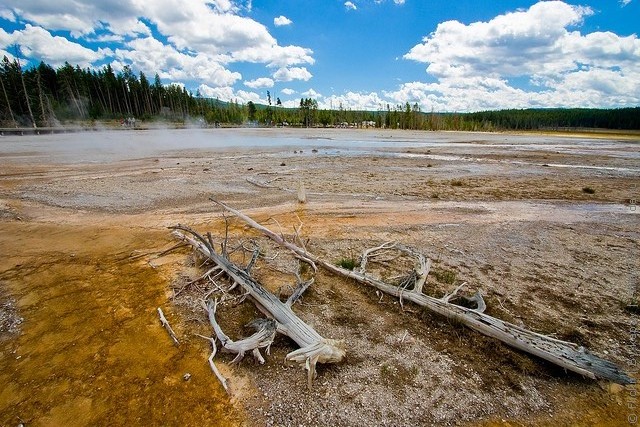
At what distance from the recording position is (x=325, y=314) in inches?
193

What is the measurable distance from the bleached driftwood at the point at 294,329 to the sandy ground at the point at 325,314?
0.20 m

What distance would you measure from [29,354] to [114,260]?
106 inches

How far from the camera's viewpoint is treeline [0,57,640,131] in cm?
6259

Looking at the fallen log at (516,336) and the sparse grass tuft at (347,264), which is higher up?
the fallen log at (516,336)

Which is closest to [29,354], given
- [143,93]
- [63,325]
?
[63,325]

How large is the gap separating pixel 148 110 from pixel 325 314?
105 meters

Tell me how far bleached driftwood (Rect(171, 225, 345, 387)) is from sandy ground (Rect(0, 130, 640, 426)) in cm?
20

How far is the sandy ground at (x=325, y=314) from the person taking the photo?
133 inches

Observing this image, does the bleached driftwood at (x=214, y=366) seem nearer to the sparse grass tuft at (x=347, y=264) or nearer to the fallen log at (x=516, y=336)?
the fallen log at (x=516, y=336)

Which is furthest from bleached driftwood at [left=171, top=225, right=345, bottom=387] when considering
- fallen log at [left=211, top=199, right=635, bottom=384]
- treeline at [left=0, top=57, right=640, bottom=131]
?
treeline at [left=0, top=57, right=640, bottom=131]

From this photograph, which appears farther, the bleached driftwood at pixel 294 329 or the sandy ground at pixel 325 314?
the bleached driftwood at pixel 294 329

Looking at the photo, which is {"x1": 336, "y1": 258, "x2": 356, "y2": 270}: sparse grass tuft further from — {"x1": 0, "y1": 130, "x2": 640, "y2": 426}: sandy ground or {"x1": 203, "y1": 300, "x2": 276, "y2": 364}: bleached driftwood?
{"x1": 203, "y1": 300, "x2": 276, "y2": 364}: bleached driftwood

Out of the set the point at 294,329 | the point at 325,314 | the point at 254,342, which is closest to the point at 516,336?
the point at 325,314

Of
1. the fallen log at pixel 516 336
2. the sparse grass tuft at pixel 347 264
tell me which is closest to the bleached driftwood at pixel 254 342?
the fallen log at pixel 516 336
